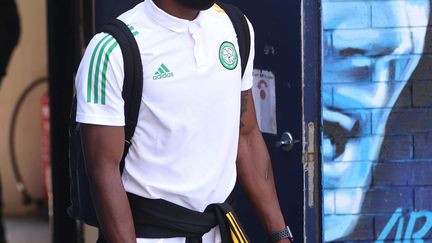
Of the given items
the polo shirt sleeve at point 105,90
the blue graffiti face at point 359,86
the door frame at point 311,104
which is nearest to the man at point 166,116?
the polo shirt sleeve at point 105,90

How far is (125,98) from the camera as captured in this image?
278 centimetres

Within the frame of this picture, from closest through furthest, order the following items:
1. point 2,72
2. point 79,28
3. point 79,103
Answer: point 79,103, point 79,28, point 2,72

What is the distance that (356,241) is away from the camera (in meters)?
3.94

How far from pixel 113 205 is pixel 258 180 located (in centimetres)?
62

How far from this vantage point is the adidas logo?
2793 mm

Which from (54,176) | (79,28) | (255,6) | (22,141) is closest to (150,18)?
(255,6)

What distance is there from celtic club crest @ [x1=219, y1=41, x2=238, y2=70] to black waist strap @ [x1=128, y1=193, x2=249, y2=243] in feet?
1.45

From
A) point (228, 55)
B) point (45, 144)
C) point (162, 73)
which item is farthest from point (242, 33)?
point (45, 144)

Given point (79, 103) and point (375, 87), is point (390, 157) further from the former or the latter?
point (79, 103)

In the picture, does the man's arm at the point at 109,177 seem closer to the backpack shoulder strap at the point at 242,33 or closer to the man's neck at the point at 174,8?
the man's neck at the point at 174,8

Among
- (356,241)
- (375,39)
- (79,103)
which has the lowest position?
(356,241)

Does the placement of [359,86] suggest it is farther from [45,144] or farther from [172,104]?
[45,144]

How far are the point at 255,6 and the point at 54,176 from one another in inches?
78.7

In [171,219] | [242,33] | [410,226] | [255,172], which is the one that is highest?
[242,33]
